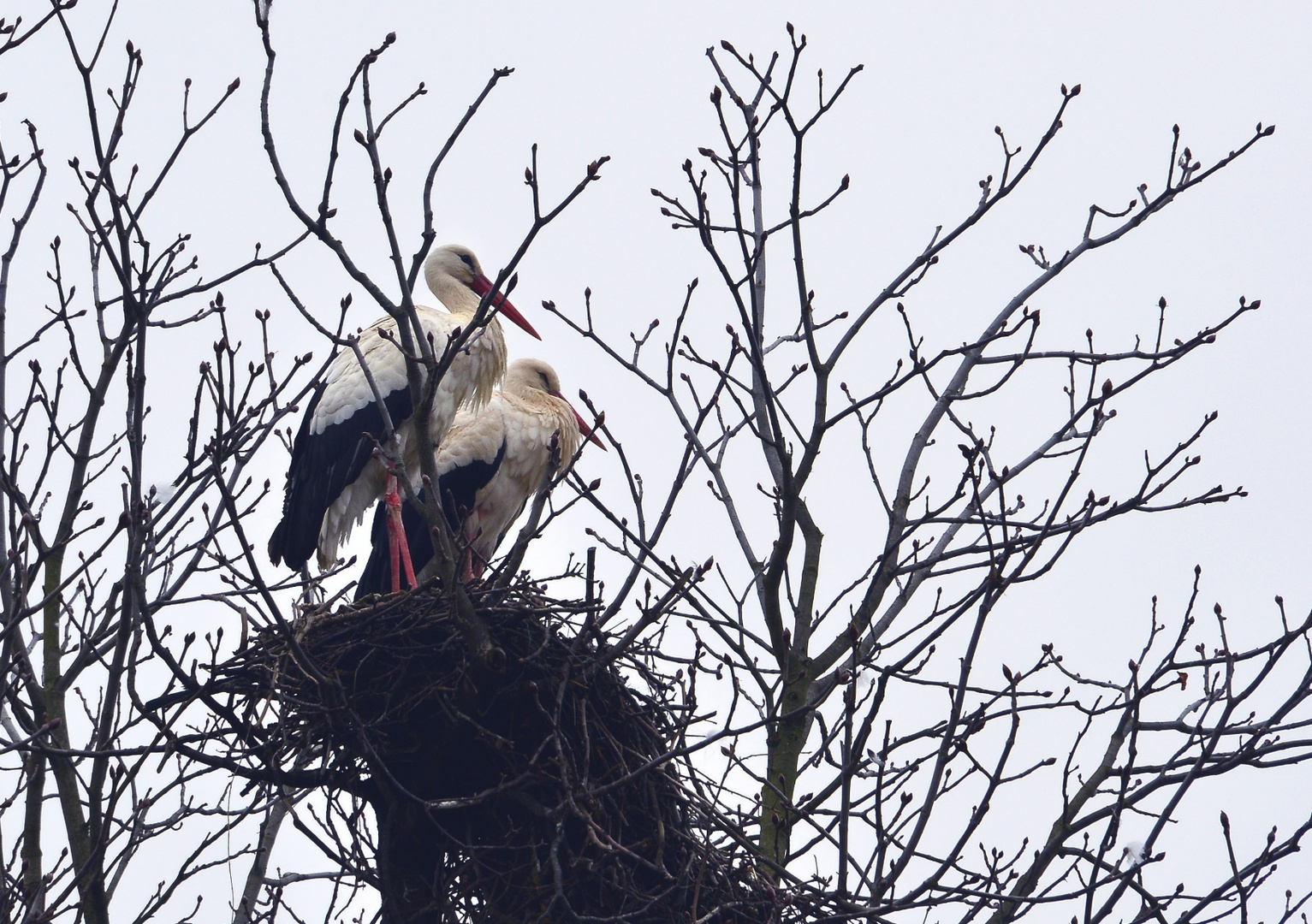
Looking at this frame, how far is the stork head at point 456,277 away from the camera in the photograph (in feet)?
23.6

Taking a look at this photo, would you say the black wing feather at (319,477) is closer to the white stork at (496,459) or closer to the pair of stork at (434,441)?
the pair of stork at (434,441)

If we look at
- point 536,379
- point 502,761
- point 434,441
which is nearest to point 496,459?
point 536,379

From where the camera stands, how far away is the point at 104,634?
443 cm

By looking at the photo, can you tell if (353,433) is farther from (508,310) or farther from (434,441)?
(508,310)

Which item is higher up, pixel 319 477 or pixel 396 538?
pixel 319 477

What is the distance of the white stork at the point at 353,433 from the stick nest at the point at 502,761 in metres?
1.91

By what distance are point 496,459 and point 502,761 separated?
9.61ft

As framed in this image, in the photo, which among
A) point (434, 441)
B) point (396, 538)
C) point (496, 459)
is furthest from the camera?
point (496, 459)

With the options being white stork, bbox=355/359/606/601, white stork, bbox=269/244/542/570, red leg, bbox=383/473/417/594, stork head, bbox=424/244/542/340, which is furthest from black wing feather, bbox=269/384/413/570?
stork head, bbox=424/244/542/340

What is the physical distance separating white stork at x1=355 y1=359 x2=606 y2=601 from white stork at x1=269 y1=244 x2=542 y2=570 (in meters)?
0.30

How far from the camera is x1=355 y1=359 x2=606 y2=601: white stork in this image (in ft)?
22.9

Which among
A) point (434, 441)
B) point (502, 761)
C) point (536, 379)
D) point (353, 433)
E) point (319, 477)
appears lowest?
point (502, 761)

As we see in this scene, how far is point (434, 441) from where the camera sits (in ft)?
19.1

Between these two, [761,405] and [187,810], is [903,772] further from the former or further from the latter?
[187,810]
